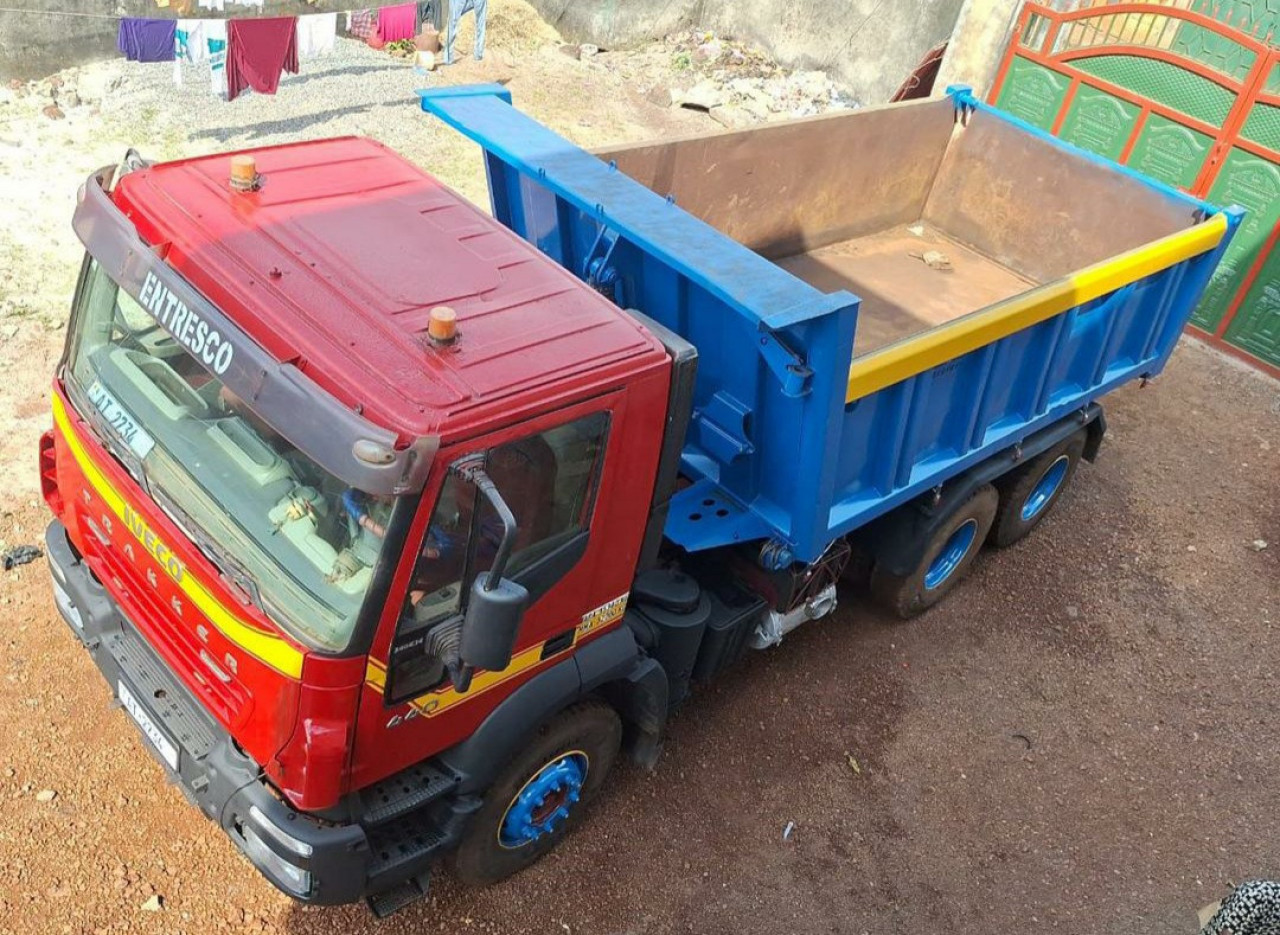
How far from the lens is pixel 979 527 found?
564 cm

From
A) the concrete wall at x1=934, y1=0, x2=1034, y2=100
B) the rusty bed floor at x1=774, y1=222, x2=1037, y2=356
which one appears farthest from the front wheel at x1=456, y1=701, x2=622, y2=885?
the concrete wall at x1=934, y1=0, x2=1034, y2=100

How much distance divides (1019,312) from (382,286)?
2.69 meters

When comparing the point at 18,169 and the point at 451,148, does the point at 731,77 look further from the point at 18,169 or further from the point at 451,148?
the point at 18,169

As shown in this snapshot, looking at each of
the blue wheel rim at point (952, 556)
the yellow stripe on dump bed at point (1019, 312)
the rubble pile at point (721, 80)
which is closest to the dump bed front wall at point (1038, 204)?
the yellow stripe on dump bed at point (1019, 312)

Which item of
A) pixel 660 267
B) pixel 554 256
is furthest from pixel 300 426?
pixel 554 256

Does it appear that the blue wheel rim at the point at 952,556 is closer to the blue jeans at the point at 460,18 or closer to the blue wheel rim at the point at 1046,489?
the blue wheel rim at the point at 1046,489

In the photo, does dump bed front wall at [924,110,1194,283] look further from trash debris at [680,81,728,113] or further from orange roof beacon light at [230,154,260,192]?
trash debris at [680,81,728,113]

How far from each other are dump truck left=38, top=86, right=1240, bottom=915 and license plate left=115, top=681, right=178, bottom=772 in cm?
1

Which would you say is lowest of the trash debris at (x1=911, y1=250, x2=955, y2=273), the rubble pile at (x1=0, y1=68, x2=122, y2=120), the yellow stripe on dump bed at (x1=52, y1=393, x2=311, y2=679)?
the rubble pile at (x1=0, y1=68, x2=122, y2=120)

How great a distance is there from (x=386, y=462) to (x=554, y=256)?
241cm

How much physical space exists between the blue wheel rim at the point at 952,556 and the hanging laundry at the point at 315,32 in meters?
6.82

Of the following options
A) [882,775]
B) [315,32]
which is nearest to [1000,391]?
[882,775]

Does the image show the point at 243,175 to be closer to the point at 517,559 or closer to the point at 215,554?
the point at 215,554

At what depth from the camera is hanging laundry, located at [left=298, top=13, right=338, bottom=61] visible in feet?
29.4
